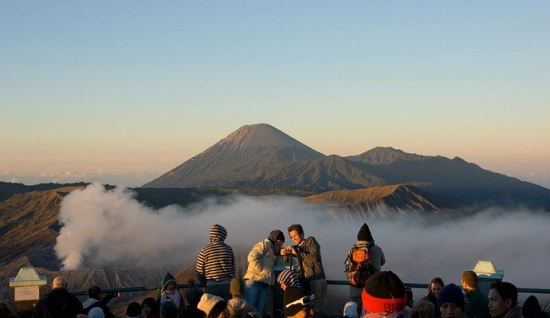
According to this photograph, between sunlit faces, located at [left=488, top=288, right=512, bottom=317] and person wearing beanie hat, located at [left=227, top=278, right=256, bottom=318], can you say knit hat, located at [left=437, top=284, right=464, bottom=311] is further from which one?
person wearing beanie hat, located at [left=227, top=278, right=256, bottom=318]

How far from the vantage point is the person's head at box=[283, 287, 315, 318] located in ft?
18.6

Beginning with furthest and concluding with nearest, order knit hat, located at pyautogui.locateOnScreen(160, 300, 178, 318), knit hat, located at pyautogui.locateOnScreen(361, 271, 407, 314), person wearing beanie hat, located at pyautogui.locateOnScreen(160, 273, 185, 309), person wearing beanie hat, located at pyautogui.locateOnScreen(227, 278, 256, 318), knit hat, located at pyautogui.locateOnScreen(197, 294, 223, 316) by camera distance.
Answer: person wearing beanie hat, located at pyautogui.locateOnScreen(160, 273, 185, 309) < person wearing beanie hat, located at pyautogui.locateOnScreen(227, 278, 256, 318) < knit hat, located at pyautogui.locateOnScreen(160, 300, 178, 318) < knit hat, located at pyautogui.locateOnScreen(197, 294, 223, 316) < knit hat, located at pyautogui.locateOnScreen(361, 271, 407, 314)

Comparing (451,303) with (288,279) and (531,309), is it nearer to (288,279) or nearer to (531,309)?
(531,309)

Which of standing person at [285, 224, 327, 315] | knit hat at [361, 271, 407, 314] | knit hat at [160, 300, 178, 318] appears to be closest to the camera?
knit hat at [361, 271, 407, 314]

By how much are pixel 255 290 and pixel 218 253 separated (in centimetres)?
81

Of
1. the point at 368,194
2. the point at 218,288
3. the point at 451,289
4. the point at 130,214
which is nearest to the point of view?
the point at 451,289

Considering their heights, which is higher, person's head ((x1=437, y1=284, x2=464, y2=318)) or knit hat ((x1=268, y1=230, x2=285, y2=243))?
knit hat ((x1=268, y1=230, x2=285, y2=243))

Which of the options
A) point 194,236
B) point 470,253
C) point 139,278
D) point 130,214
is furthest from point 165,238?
point 470,253

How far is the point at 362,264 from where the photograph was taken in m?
9.42

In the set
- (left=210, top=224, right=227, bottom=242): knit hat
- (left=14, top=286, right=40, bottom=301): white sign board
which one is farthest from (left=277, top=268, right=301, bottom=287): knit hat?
(left=14, top=286, right=40, bottom=301): white sign board

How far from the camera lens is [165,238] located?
119 metres

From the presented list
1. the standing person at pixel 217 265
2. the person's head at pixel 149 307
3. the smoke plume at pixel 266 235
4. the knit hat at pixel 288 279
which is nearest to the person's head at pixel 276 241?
the standing person at pixel 217 265

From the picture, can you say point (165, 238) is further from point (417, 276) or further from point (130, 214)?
point (417, 276)

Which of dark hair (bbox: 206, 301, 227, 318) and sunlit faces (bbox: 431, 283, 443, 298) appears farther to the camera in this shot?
sunlit faces (bbox: 431, 283, 443, 298)
